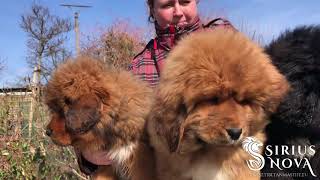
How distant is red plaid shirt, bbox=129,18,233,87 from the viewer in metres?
3.59

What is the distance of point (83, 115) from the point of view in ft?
9.94

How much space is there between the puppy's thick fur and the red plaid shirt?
895 mm

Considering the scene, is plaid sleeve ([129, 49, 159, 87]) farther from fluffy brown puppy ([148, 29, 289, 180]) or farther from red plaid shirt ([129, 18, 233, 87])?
fluffy brown puppy ([148, 29, 289, 180])

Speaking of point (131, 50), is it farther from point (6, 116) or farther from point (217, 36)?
point (217, 36)

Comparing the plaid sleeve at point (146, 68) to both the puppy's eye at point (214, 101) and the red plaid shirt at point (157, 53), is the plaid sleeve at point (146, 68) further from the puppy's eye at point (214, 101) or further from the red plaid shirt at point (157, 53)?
the puppy's eye at point (214, 101)

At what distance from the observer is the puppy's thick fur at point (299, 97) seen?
259cm

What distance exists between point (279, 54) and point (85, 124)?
1.36 m

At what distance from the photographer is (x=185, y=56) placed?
249 centimetres

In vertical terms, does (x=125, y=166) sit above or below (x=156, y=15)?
below

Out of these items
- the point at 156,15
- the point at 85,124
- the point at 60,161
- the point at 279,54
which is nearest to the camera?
the point at 279,54

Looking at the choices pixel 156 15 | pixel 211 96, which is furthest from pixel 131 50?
pixel 211 96

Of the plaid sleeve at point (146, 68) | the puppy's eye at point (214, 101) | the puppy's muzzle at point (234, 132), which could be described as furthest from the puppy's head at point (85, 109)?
the puppy's muzzle at point (234, 132)

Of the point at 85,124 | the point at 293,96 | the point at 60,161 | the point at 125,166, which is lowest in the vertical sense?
the point at 60,161

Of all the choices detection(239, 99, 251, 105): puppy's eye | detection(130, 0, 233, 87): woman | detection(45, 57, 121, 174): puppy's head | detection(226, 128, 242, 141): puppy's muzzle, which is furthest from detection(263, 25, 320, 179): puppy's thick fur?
detection(45, 57, 121, 174): puppy's head
